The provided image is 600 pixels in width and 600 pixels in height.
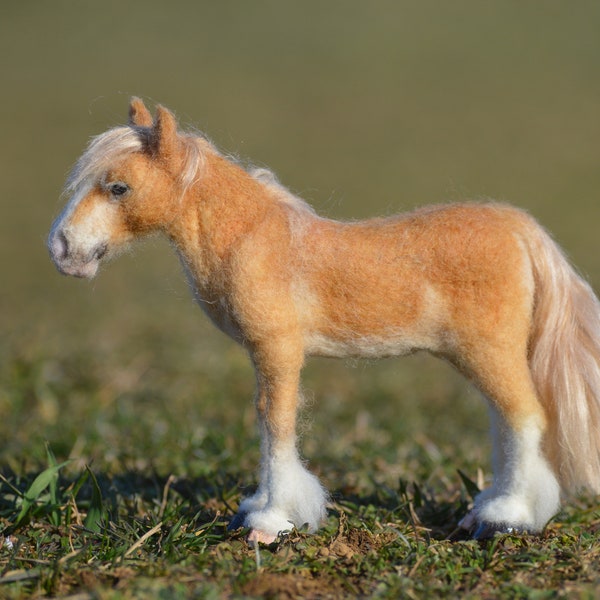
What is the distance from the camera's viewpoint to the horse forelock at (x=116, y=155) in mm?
2924

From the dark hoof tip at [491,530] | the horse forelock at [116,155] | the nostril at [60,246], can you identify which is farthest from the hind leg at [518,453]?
the nostril at [60,246]

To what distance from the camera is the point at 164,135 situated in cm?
288

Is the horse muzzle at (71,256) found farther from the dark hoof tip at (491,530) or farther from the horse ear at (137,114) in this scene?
the dark hoof tip at (491,530)

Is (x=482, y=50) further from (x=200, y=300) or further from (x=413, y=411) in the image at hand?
(x=200, y=300)

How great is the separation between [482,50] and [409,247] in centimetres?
2375

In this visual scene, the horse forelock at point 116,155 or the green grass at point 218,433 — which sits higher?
the horse forelock at point 116,155

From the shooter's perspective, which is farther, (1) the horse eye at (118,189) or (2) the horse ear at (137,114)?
(2) the horse ear at (137,114)

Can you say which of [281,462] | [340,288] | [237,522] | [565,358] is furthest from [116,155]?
[565,358]

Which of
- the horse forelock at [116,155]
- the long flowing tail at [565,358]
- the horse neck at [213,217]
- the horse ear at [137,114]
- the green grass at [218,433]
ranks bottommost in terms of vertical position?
the green grass at [218,433]

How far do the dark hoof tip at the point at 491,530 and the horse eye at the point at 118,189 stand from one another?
174 cm

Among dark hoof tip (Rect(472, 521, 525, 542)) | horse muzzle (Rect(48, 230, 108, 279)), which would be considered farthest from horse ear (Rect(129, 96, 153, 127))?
dark hoof tip (Rect(472, 521, 525, 542))

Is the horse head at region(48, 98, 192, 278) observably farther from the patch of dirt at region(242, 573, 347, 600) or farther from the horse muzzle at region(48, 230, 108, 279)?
the patch of dirt at region(242, 573, 347, 600)

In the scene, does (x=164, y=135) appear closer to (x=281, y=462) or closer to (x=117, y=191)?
(x=117, y=191)

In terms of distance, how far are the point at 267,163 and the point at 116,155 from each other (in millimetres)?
5015
